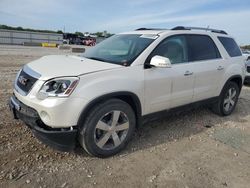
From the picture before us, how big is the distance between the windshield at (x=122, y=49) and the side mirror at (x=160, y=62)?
0.87 ft

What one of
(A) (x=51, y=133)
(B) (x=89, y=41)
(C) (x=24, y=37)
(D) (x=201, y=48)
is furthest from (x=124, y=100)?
(B) (x=89, y=41)

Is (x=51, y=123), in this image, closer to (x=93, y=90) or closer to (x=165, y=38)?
(x=93, y=90)

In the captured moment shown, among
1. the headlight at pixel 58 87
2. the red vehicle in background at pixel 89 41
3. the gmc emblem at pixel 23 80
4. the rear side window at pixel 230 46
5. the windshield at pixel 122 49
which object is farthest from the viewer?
the red vehicle in background at pixel 89 41

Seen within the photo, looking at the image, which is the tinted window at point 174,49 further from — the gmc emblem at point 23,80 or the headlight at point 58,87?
the gmc emblem at point 23,80

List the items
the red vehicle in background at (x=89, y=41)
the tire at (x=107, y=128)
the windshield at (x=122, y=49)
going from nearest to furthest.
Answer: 1. the tire at (x=107, y=128)
2. the windshield at (x=122, y=49)
3. the red vehicle in background at (x=89, y=41)

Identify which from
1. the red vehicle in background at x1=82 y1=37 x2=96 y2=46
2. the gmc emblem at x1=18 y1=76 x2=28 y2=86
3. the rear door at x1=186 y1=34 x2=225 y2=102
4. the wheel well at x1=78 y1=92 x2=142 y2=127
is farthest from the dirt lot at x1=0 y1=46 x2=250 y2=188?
the red vehicle in background at x1=82 y1=37 x2=96 y2=46

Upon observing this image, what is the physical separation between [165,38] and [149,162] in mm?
1980

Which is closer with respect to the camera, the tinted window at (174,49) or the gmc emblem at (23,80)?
the gmc emblem at (23,80)

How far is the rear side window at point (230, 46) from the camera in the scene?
5.62 meters

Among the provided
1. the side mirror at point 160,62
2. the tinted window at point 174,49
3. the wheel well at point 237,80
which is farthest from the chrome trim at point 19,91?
the wheel well at point 237,80

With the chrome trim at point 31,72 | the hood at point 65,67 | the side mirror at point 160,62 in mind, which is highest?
the side mirror at point 160,62

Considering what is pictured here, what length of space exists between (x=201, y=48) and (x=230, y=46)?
1231mm

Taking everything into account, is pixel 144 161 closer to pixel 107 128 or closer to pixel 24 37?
pixel 107 128

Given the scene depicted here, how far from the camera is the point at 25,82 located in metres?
3.49
